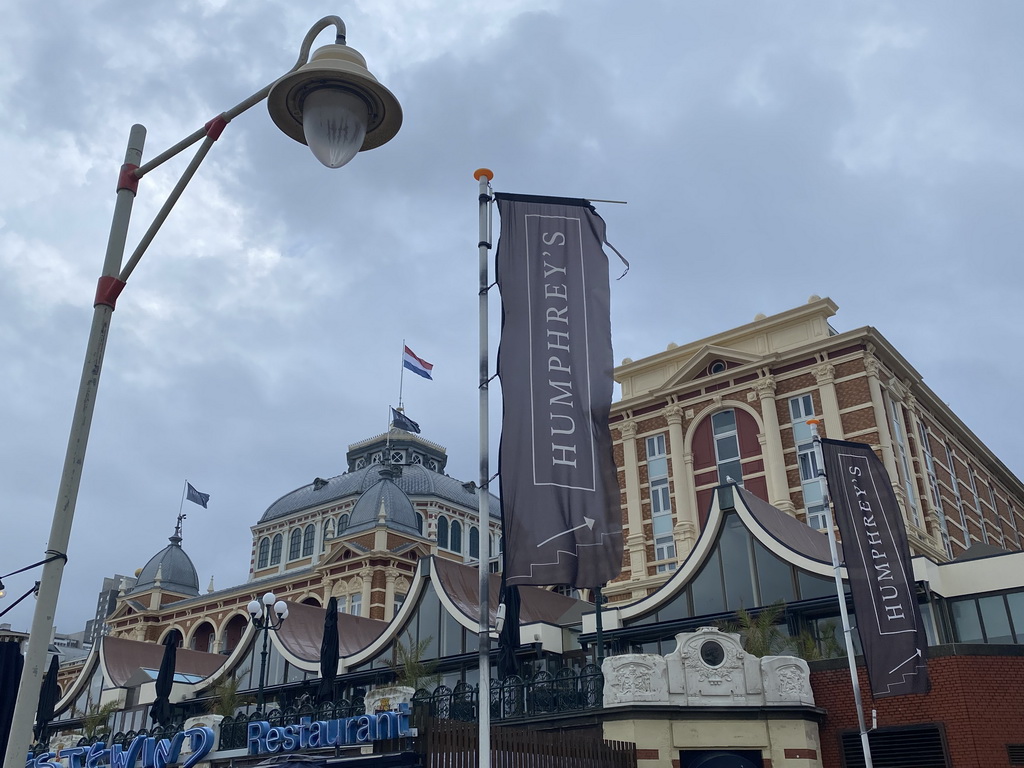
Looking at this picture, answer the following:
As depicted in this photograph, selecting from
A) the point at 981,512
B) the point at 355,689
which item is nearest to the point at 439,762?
the point at 355,689

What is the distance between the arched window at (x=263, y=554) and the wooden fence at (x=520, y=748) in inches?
2572

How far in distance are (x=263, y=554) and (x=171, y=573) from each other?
9005 mm

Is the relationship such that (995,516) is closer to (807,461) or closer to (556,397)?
(807,461)

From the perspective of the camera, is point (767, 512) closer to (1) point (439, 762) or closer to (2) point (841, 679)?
(2) point (841, 679)

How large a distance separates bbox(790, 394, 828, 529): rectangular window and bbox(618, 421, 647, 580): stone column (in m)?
8.13

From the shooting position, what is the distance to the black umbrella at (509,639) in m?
23.1

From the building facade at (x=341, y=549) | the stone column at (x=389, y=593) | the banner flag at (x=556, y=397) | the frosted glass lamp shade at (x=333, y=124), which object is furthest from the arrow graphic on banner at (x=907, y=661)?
the stone column at (x=389, y=593)

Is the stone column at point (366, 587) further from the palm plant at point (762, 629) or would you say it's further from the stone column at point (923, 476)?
the palm plant at point (762, 629)

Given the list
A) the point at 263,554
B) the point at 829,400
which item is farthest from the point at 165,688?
the point at 263,554

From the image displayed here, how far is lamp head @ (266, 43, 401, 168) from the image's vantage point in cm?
831

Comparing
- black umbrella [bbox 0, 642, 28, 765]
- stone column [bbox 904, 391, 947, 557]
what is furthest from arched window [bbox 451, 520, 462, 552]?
black umbrella [bbox 0, 642, 28, 765]

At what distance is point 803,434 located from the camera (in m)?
44.3

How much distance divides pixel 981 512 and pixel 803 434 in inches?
671

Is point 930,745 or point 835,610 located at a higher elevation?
point 835,610
